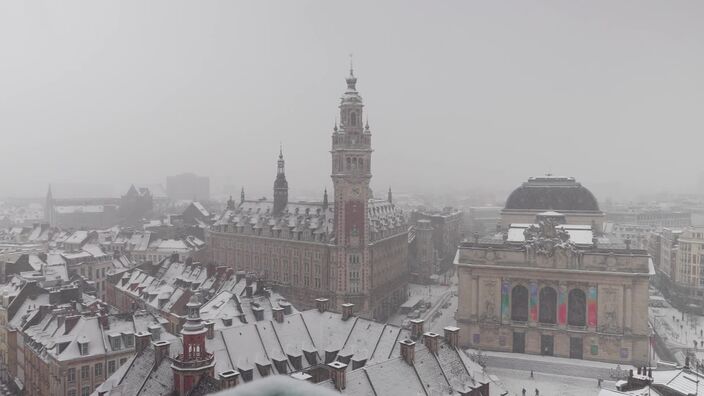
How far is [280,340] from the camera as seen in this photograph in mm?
45875

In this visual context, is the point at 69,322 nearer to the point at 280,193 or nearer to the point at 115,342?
the point at 115,342

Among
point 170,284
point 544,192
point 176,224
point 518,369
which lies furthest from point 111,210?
point 518,369

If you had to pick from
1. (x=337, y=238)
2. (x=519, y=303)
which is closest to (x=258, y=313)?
(x=337, y=238)

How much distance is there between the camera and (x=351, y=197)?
79.6 meters

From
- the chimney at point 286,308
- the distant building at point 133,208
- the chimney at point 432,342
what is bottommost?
the chimney at point 286,308

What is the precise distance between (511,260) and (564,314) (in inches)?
334

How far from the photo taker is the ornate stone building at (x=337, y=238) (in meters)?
79.6

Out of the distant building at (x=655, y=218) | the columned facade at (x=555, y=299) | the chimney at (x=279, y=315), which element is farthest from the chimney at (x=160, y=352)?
the distant building at (x=655, y=218)

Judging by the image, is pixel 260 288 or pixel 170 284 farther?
pixel 170 284

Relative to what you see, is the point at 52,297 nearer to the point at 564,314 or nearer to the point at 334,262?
the point at 334,262

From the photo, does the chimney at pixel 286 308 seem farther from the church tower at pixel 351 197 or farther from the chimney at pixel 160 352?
the church tower at pixel 351 197

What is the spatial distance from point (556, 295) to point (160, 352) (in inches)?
1875

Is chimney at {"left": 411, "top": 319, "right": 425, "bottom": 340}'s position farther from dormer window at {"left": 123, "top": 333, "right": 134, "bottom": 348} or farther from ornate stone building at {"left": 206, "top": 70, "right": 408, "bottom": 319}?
ornate stone building at {"left": 206, "top": 70, "right": 408, "bottom": 319}

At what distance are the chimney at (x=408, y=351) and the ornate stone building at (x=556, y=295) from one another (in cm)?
3528
